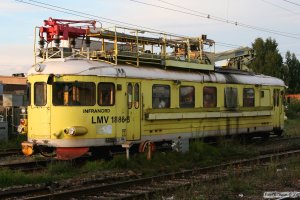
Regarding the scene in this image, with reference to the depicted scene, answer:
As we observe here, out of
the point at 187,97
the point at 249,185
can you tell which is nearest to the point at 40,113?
the point at 187,97

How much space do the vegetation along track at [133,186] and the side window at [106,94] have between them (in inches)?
107

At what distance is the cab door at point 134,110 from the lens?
14.4m

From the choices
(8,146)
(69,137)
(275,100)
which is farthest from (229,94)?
(8,146)

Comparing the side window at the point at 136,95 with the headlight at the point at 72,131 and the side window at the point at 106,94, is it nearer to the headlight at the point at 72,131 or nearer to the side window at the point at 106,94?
the side window at the point at 106,94

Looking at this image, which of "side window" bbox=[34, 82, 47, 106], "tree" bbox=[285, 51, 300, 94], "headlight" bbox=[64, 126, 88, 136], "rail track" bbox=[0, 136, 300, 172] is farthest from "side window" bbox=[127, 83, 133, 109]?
"tree" bbox=[285, 51, 300, 94]

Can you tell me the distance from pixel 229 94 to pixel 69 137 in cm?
767

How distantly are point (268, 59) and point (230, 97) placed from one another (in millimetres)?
52653

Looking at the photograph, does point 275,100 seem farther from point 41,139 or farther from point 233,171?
point 41,139

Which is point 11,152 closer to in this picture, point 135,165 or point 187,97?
point 135,165

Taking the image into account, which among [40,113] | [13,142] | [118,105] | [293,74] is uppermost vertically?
[293,74]

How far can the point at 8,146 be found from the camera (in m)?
19.7

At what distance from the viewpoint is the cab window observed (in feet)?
43.8

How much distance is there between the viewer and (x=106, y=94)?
1382 cm

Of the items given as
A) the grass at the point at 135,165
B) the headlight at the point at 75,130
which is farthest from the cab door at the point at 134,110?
the headlight at the point at 75,130
